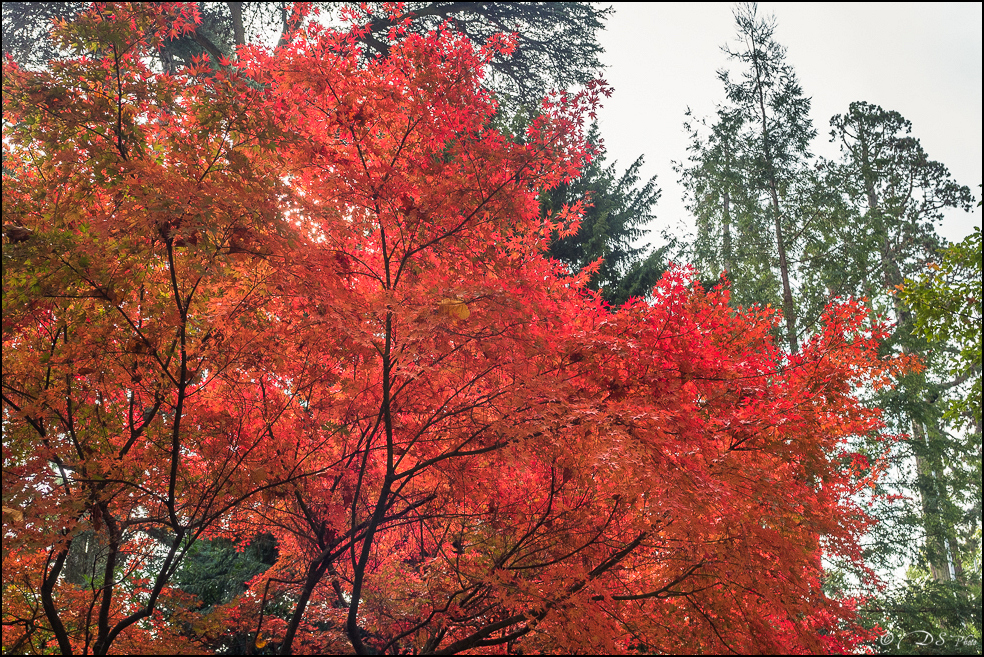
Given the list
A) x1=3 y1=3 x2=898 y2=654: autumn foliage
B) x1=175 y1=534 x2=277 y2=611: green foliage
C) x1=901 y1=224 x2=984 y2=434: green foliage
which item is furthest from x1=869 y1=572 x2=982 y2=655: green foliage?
x1=175 y1=534 x2=277 y2=611: green foliage

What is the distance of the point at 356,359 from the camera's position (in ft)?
17.8

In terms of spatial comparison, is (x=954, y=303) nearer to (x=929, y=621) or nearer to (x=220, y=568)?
(x=929, y=621)

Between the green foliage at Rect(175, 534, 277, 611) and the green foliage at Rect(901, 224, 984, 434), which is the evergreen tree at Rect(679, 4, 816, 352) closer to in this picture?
the green foliage at Rect(901, 224, 984, 434)

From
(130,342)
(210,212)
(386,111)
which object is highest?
(386,111)

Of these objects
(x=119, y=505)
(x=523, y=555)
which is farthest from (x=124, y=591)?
(x=523, y=555)

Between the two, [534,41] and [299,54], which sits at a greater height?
[534,41]

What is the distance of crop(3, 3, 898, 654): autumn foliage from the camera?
4.13m

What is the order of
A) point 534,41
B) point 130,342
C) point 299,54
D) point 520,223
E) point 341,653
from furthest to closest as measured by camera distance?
1. point 534,41
2. point 341,653
3. point 520,223
4. point 299,54
5. point 130,342

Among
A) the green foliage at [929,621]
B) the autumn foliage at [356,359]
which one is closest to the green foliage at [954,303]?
the autumn foliage at [356,359]

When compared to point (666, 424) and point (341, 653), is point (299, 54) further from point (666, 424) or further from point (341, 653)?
point (341, 653)

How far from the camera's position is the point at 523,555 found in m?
5.83

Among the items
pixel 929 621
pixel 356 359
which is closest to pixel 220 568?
pixel 356 359

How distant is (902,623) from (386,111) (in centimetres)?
1467

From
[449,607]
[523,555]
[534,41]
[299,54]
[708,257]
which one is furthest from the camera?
[708,257]
